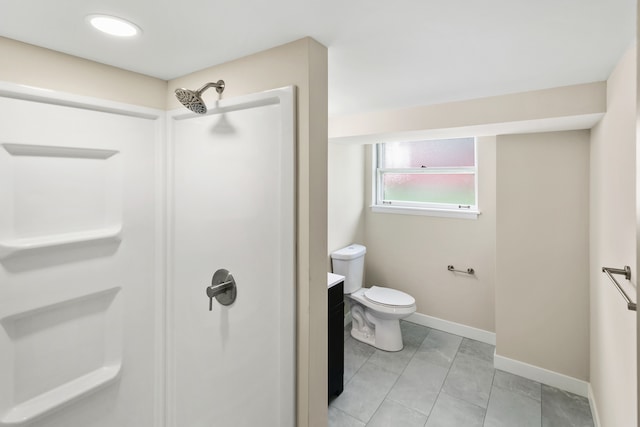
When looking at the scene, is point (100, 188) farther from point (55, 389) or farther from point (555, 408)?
point (555, 408)

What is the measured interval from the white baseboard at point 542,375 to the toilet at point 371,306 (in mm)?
782

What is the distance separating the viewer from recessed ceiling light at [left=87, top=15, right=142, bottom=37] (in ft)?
3.04

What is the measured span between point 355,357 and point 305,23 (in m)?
2.54

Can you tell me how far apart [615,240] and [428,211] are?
1.75 metres

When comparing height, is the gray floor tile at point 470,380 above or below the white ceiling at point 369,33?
below

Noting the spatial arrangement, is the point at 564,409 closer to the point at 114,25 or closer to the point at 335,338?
the point at 335,338

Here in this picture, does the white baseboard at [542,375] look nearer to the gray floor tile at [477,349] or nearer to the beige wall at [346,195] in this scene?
the gray floor tile at [477,349]

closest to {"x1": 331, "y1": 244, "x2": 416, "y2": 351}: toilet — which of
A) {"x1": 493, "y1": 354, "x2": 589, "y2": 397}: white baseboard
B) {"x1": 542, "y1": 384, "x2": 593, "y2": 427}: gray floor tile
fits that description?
{"x1": 493, "y1": 354, "x2": 589, "y2": 397}: white baseboard

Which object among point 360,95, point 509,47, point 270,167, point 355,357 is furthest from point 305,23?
point 355,357

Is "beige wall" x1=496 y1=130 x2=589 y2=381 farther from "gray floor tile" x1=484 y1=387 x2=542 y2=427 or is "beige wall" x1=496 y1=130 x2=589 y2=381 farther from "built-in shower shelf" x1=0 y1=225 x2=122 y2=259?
"built-in shower shelf" x1=0 y1=225 x2=122 y2=259

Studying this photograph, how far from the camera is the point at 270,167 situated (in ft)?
3.70

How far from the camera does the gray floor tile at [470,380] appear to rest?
7.07 feet

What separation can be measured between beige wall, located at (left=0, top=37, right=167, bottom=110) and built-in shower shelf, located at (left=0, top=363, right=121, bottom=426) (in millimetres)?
1187

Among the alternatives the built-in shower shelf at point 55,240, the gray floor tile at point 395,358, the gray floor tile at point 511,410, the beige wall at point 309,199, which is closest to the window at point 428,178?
the gray floor tile at point 395,358
